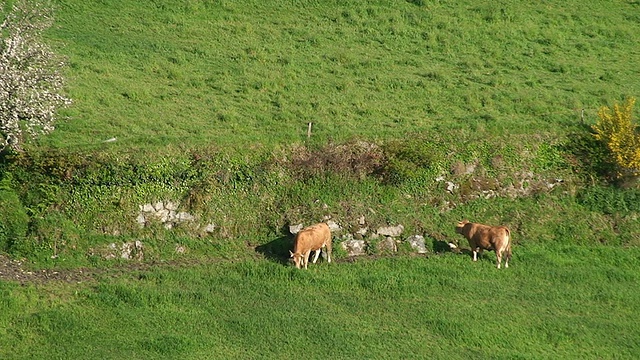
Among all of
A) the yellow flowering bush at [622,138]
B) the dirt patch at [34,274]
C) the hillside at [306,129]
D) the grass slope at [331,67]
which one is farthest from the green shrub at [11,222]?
the yellow flowering bush at [622,138]

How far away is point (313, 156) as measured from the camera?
1136 inches

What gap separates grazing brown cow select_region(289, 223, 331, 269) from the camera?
25672 mm

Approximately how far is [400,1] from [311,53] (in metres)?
7.42

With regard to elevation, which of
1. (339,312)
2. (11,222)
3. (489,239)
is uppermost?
(489,239)

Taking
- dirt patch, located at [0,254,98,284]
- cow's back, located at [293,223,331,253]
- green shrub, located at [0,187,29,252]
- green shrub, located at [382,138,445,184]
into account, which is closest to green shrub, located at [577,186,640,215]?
green shrub, located at [382,138,445,184]

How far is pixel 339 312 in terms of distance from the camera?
927 inches

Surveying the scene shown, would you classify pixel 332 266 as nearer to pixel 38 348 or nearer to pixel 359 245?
pixel 359 245

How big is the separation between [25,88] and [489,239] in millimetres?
13931

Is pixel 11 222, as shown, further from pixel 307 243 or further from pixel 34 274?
pixel 307 243

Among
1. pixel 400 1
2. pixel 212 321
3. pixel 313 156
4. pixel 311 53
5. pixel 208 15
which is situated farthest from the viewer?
pixel 400 1

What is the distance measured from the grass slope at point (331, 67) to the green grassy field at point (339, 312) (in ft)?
18.2

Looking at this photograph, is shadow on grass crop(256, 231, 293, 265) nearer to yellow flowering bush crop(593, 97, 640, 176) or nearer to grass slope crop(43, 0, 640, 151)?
grass slope crop(43, 0, 640, 151)

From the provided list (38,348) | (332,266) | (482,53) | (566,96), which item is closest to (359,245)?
(332,266)

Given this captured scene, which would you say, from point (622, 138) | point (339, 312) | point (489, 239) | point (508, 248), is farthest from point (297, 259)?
point (622, 138)
